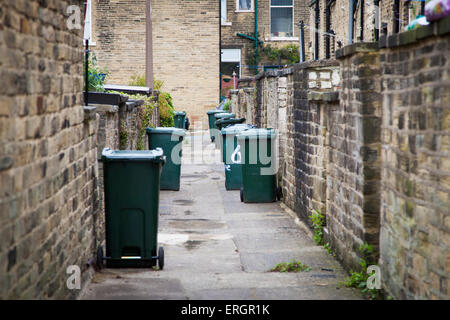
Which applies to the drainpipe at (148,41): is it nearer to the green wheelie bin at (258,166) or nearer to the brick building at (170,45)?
the brick building at (170,45)

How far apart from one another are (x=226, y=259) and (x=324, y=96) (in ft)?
7.69

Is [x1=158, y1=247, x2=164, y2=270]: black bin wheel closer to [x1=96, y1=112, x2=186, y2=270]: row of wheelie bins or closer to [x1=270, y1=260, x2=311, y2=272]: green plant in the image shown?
[x1=96, y1=112, x2=186, y2=270]: row of wheelie bins

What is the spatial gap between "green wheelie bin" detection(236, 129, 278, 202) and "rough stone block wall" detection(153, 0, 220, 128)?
19430mm

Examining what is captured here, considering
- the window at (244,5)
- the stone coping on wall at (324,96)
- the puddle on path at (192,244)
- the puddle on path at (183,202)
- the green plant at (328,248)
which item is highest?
the window at (244,5)

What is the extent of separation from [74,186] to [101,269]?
4.74ft

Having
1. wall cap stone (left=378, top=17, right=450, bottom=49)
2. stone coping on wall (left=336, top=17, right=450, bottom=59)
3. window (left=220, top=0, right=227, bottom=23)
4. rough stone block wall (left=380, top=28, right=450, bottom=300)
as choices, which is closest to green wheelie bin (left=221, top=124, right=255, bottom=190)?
stone coping on wall (left=336, top=17, right=450, bottom=59)

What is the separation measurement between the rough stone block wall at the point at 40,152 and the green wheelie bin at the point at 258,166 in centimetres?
580

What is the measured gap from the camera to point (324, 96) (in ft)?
28.3

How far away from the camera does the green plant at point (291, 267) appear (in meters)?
7.48

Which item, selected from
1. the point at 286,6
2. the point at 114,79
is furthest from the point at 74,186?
the point at 286,6

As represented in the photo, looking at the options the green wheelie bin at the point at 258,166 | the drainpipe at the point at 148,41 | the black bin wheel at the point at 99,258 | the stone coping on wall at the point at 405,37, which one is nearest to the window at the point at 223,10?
the drainpipe at the point at 148,41

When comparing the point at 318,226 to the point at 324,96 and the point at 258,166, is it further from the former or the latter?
the point at 258,166

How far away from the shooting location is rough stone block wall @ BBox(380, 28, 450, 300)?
4.66 meters
